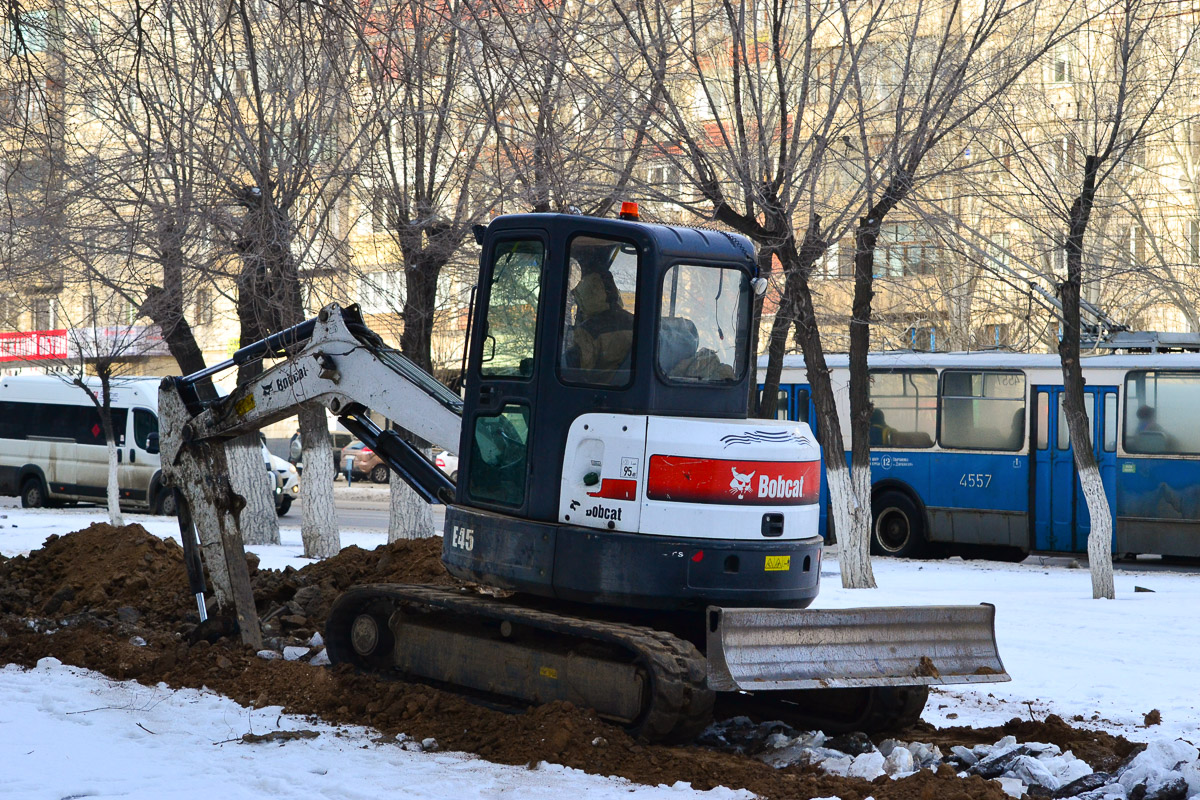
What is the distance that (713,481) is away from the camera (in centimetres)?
661

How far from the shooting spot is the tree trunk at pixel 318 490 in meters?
15.9

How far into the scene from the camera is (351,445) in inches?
1609

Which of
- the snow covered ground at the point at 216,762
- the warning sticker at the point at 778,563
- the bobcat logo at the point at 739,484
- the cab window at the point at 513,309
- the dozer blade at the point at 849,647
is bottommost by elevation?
the snow covered ground at the point at 216,762

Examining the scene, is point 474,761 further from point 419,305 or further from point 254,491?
point 254,491

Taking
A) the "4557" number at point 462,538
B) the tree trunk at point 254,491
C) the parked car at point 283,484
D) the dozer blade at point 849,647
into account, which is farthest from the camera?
the parked car at point 283,484

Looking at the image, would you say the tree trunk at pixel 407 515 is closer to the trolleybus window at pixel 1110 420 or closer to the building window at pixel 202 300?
the building window at pixel 202 300

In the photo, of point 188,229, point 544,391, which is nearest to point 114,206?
point 188,229

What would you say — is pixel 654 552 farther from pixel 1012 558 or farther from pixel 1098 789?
pixel 1012 558

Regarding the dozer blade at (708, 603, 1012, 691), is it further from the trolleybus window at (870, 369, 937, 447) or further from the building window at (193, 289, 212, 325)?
the trolleybus window at (870, 369, 937, 447)

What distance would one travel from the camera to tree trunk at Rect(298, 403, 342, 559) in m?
15.9

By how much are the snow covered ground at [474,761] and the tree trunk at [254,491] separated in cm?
770

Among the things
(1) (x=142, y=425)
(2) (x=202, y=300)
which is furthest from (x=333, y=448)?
(2) (x=202, y=300)

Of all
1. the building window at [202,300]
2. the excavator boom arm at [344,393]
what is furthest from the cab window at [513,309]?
the building window at [202,300]

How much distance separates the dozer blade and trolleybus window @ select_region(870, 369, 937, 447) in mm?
13050
